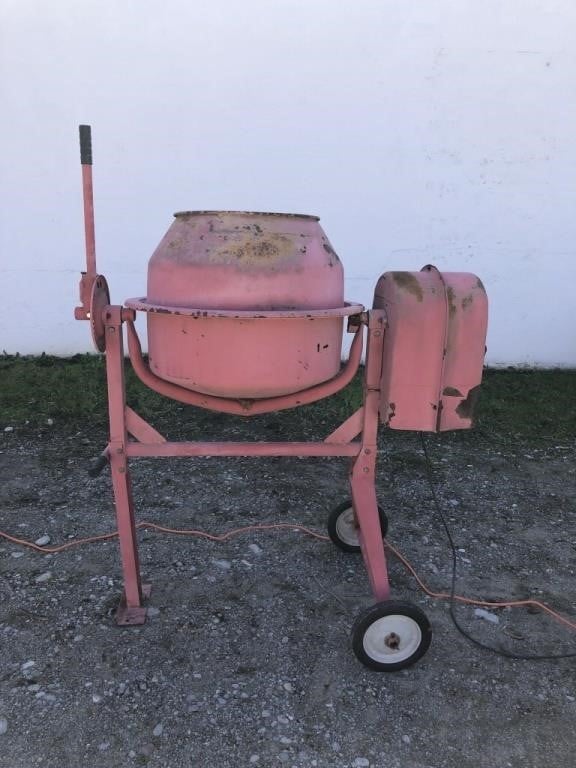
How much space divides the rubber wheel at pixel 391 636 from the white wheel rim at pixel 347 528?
63 cm

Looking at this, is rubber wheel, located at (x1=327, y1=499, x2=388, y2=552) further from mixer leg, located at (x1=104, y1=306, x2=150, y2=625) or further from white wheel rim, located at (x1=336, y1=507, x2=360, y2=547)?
mixer leg, located at (x1=104, y1=306, x2=150, y2=625)

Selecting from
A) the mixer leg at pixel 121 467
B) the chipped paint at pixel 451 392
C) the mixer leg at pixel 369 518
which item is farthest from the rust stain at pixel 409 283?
the mixer leg at pixel 121 467

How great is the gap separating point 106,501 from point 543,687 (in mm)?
→ 2016

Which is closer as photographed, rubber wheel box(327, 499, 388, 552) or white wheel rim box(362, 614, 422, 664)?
white wheel rim box(362, 614, 422, 664)

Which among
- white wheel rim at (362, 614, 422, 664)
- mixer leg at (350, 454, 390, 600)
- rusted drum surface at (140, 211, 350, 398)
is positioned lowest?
white wheel rim at (362, 614, 422, 664)

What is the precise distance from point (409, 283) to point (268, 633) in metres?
1.25

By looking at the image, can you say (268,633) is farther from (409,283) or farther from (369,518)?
(409,283)

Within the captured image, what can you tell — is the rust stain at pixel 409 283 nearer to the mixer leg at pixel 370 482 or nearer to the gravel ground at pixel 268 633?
the mixer leg at pixel 370 482

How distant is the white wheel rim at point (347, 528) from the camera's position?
245 centimetres

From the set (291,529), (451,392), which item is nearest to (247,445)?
(451,392)

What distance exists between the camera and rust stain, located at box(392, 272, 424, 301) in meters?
1.76

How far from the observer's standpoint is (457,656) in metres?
1.93

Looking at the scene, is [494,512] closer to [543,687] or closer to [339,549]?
[339,549]

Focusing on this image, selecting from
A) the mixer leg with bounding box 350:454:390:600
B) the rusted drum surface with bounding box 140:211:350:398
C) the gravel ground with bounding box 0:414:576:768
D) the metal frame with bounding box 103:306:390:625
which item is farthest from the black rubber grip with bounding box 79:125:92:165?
the gravel ground with bounding box 0:414:576:768
